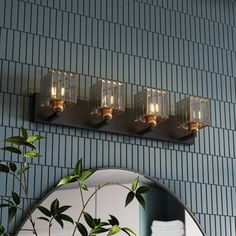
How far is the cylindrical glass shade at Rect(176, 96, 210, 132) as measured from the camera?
3973 mm

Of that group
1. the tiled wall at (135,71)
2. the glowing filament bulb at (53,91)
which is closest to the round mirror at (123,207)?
the tiled wall at (135,71)

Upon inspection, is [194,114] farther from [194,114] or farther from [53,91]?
[53,91]

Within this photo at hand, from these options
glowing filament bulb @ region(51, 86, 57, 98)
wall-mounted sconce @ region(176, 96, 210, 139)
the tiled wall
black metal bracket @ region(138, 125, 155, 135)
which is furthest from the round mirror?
glowing filament bulb @ region(51, 86, 57, 98)

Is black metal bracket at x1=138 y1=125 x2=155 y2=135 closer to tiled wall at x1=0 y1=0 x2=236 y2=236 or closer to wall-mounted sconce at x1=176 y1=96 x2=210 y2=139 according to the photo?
tiled wall at x1=0 y1=0 x2=236 y2=236

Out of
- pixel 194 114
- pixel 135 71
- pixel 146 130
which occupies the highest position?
pixel 135 71

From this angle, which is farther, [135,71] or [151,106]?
[135,71]

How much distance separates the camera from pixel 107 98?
12.2 ft

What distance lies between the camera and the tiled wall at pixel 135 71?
3705mm

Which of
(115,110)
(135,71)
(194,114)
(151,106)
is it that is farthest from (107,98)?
(194,114)

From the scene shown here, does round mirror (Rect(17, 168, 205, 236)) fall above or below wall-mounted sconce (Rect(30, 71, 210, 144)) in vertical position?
below

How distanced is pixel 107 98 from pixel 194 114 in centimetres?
62

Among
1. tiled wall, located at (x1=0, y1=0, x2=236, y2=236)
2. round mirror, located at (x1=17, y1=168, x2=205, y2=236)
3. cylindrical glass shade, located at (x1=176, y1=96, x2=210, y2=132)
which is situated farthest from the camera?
cylindrical glass shade, located at (x1=176, y1=96, x2=210, y2=132)

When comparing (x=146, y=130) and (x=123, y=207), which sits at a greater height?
(x=146, y=130)

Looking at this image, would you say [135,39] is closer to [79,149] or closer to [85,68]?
[85,68]
